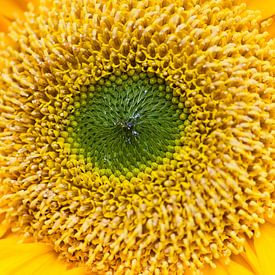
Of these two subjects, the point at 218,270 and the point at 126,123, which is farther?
the point at 218,270

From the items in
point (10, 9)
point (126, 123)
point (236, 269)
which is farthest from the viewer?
point (10, 9)

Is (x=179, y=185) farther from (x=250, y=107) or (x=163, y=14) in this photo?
(x=163, y=14)

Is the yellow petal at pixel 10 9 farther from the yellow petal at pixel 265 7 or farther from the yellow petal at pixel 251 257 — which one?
the yellow petal at pixel 251 257

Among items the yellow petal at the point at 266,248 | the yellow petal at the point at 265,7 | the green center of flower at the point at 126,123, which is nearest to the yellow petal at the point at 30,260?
the green center of flower at the point at 126,123

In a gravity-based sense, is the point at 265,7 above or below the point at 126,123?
above

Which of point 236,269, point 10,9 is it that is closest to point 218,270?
point 236,269

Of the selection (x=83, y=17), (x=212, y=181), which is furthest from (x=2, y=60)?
(x=212, y=181)

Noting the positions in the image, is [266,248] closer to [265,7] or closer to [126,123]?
[126,123]

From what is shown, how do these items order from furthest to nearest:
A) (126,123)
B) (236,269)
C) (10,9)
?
(10,9)
(236,269)
(126,123)
